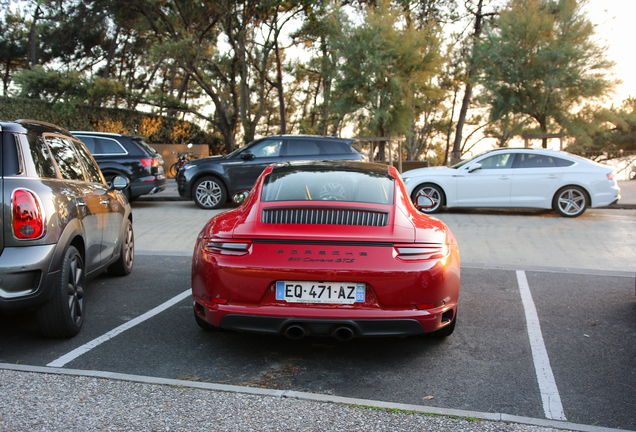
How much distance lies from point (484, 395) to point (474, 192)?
8996mm

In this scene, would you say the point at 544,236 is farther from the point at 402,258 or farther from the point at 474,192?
the point at 402,258

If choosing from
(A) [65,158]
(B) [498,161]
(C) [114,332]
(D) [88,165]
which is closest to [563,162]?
(B) [498,161]

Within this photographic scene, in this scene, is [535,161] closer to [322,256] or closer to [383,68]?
[322,256]

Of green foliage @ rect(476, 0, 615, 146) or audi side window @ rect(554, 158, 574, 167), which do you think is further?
green foliage @ rect(476, 0, 615, 146)

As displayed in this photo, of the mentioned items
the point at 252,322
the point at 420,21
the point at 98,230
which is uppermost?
the point at 420,21

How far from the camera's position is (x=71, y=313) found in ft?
13.0

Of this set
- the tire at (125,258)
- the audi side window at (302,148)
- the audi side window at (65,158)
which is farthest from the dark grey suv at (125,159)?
the audi side window at (65,158)

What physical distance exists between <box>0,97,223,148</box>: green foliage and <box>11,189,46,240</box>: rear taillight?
60.2ft

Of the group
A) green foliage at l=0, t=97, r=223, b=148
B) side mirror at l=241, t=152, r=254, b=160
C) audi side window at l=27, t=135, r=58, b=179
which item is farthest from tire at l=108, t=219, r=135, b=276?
green foliage at l=0, t=97, r=223, b=148

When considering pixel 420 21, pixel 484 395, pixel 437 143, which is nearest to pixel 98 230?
pixel 484 395

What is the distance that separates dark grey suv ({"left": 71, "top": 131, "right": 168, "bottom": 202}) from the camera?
12.7m

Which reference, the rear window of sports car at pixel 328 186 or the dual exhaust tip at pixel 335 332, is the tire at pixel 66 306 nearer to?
the rear window of sports car at pixel 328 186

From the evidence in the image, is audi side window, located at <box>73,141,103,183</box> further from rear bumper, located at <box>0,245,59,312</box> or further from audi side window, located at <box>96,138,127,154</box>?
audi side window, located at <box>96,138,127,154</box>

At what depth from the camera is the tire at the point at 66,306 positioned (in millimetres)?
3766
